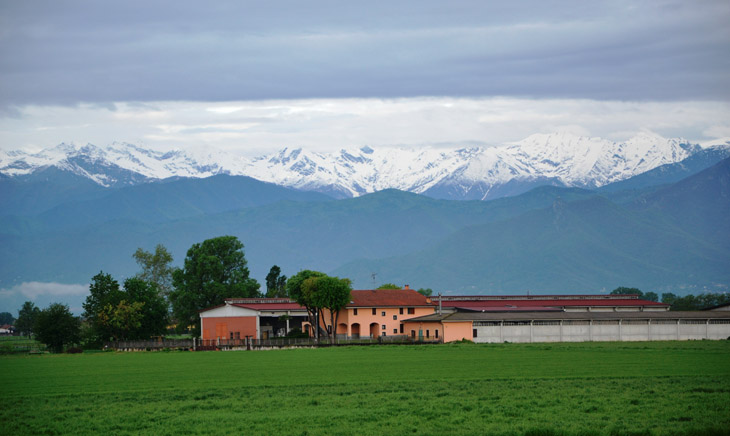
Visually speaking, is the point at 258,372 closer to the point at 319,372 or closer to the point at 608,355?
the point at 319,372

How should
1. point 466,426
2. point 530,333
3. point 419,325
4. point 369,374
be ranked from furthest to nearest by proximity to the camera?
point 419,325 < point 530,333 < point 369,374 < point 466,426

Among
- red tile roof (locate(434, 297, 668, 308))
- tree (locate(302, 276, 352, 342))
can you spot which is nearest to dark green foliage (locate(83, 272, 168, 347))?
tree (locate(302, 276, 352, 342))

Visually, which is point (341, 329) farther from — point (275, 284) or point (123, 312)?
point (275, 284)

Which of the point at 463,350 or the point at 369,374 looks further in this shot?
the point at 463,350

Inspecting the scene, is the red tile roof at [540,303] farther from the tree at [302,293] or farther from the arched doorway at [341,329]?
the tree at [302,293]

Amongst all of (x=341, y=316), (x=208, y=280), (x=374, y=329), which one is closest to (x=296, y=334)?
(x=341, y=316)

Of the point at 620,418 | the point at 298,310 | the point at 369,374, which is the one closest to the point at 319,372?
the point at 369,374

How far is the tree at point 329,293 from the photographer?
90375 mm

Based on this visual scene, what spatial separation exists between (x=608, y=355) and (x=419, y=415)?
101ft

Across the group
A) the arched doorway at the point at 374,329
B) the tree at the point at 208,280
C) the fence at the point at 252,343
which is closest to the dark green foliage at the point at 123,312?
the fence at the point at 252,343

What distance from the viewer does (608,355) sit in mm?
58375

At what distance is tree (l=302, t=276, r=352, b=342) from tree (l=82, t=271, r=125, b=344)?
2089cm

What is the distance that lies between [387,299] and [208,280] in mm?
26319

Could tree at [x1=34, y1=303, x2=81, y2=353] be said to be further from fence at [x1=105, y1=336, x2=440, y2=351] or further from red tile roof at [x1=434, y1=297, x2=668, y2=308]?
red tile roof at [x1=434, y1=297, x2=668, y2=308]
